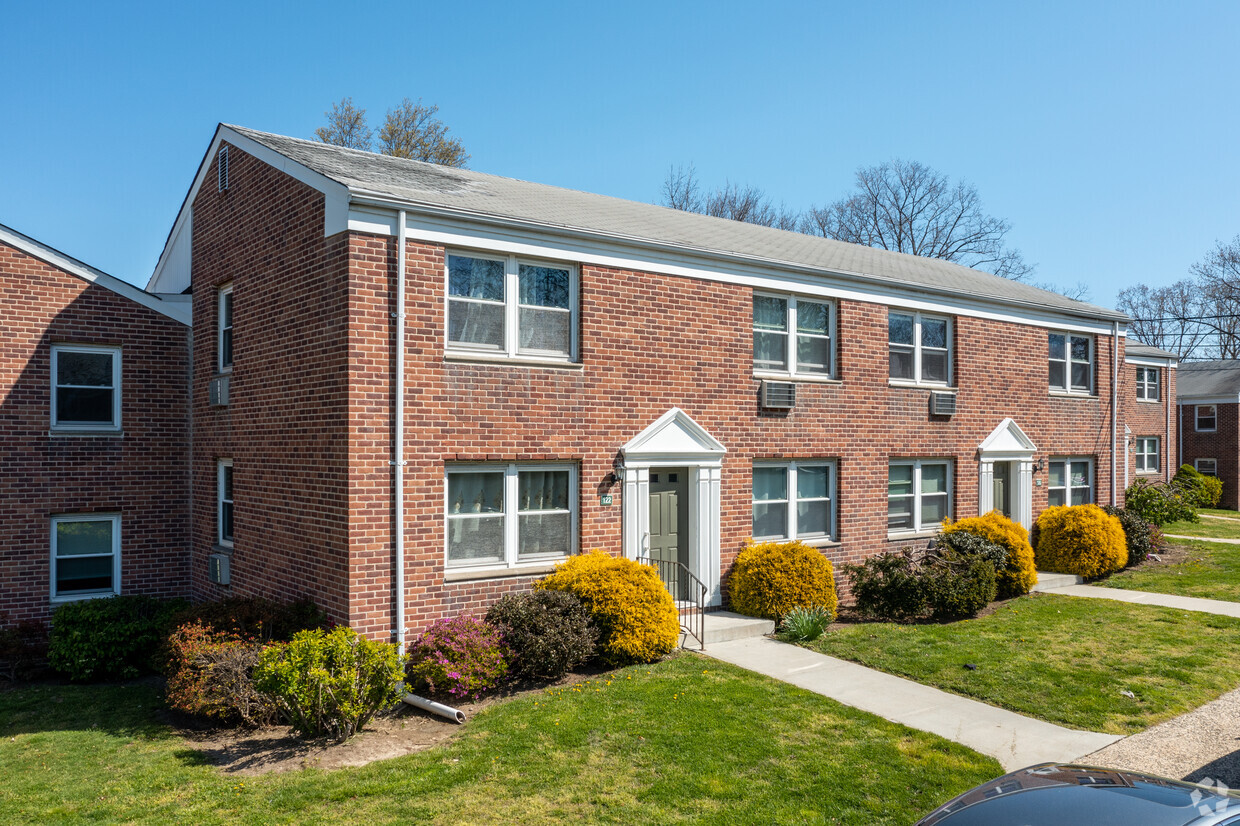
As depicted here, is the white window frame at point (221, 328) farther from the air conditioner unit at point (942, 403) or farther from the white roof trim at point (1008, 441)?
the white roof trim at point (1008, 441)

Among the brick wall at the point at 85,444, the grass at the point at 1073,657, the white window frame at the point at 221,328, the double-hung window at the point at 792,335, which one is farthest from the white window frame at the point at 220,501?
the grass at the point at 1073,657

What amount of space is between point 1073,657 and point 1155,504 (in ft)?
47.9

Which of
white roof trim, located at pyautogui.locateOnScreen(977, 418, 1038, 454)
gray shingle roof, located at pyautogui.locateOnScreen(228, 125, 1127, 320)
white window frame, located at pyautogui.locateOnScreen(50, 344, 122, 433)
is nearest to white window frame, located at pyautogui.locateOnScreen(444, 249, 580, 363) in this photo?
gray shingle roof, located at pyautogui.locateOnScreen(228, 125, 1127, 320)

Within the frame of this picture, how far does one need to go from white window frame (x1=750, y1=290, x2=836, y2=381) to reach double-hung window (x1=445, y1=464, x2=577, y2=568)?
4.42 m

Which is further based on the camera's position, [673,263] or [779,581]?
[673,263]

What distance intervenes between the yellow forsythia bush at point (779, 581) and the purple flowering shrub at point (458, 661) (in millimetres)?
4549

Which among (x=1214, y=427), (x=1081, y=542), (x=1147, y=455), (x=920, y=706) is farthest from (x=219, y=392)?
(x=1214, y=427)

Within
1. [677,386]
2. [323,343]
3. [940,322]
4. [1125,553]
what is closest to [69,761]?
[323,343]

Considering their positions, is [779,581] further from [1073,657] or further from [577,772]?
[577,772]

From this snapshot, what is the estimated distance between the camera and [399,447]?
34.2 feet

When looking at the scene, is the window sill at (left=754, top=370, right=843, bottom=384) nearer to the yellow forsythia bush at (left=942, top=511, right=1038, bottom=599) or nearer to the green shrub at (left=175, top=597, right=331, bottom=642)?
the yellow forsythia bush at (left=942, top=511, right=1038, bottom=599)

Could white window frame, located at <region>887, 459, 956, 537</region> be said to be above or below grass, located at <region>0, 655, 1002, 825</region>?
above

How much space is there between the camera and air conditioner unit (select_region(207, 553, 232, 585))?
42.7ft

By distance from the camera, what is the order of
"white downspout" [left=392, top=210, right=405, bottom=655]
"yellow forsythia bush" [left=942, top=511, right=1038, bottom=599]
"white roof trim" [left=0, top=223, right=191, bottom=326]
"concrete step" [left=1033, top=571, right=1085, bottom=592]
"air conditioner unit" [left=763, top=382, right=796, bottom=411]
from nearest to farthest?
"white downspout" [left=392, top=210, right=405, bottom=655], "white roof trim" [left=0, top=223, right=191, bottom=326], "air conditioner unit" [left=763, top=382, right=796, bottom=411], "yellow forsythia bush" [left=942, top=511, right=1038, bottom=599], "concrete step" [left=1033, top=571, right=1085, bottom=592]
